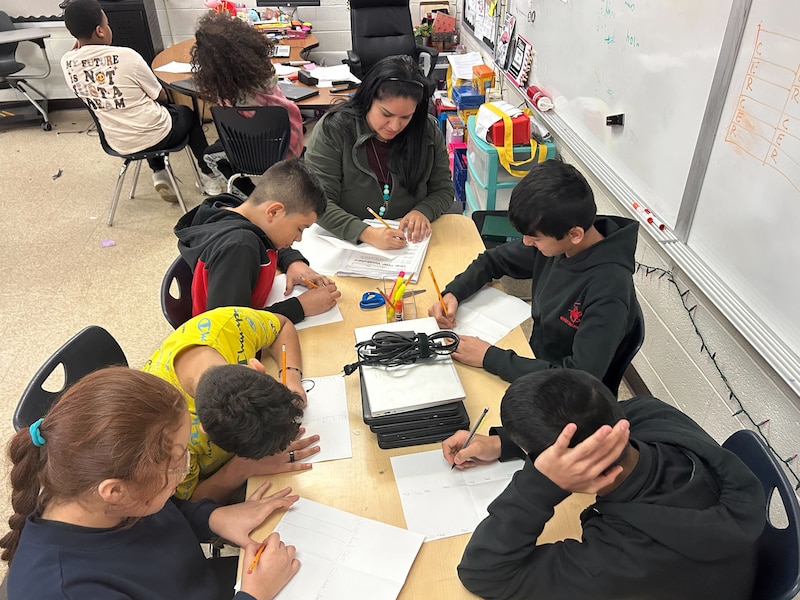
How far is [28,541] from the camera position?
850 mm

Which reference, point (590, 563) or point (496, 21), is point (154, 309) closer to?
point (590, 563)

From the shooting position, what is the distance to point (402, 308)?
1521 millimetres

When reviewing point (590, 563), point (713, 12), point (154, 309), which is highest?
point (713, 12)

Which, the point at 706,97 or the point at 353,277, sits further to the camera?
the point at 353,277

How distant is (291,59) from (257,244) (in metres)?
3.22

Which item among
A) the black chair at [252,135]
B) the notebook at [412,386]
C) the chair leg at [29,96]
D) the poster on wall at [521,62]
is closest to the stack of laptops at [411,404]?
the notebook at [412,386]

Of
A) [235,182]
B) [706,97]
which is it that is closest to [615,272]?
[706,97]

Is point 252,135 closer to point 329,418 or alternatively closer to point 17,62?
point 329,418

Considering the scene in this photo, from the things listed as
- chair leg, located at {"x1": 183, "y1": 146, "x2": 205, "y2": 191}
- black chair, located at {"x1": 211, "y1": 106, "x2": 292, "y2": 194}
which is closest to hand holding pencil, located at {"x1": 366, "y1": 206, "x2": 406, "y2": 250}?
black chair, located at {"x1": 211, "y1": 106, "x2": 292, "y2": 194}

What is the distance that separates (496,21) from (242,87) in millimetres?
1871

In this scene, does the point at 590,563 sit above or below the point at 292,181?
below

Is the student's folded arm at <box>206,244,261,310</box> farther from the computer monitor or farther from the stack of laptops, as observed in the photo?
the computer monitor

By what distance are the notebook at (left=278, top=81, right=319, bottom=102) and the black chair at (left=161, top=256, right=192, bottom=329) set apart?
1.97m

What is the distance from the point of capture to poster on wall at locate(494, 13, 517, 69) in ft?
11.4
